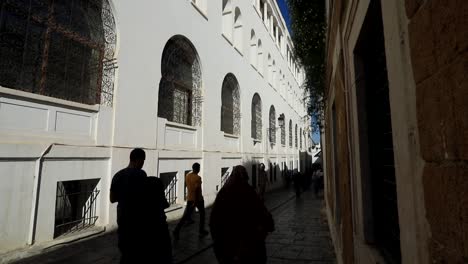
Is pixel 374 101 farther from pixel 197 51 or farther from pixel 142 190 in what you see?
pixel 197 51

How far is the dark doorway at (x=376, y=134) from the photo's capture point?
1.93 meters

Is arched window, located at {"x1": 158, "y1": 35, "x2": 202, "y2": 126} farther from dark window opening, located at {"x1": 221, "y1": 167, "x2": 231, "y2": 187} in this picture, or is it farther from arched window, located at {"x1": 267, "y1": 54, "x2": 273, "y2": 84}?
arched window, located at {"x1": 267, "y1": 54, "x2": 273, "y2": 84}

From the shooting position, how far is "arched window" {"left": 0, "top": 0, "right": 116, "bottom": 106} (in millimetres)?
5332

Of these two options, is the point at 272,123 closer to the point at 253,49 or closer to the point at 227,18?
the point at 253,49

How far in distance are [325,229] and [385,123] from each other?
703cm

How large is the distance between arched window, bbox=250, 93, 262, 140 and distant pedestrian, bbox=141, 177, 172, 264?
1515 centimetres

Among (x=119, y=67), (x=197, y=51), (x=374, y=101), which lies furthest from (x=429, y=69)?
(x=197, y=51)

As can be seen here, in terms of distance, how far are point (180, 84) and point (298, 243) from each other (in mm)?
6844

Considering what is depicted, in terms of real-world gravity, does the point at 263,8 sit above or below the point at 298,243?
above

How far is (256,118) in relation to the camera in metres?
19.2

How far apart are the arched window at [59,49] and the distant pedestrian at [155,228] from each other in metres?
4.25

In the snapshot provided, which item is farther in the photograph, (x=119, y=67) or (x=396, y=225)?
(x=119, y=67)

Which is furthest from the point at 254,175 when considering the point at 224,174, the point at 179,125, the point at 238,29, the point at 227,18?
the point at 227,18

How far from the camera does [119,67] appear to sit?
292 inches
